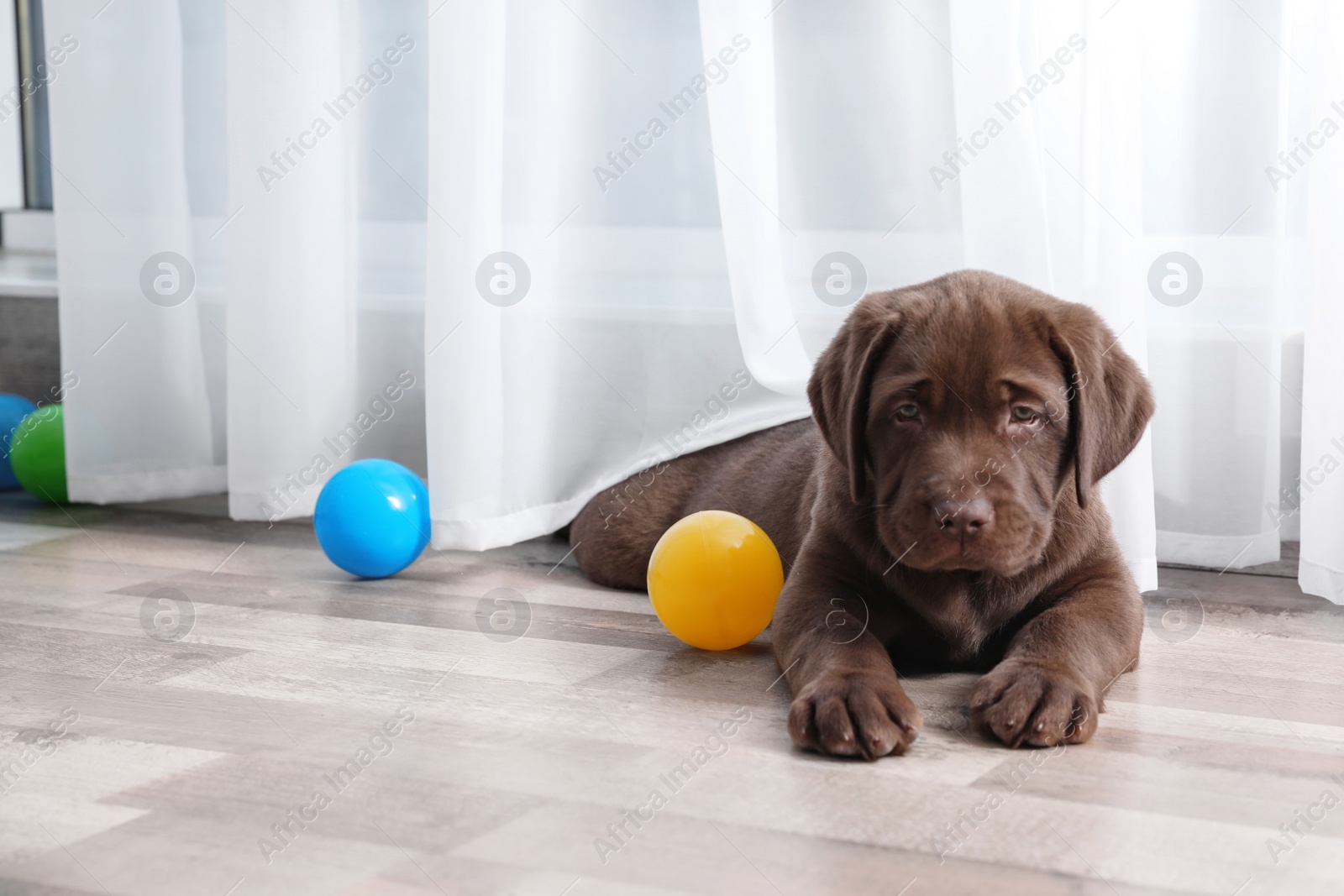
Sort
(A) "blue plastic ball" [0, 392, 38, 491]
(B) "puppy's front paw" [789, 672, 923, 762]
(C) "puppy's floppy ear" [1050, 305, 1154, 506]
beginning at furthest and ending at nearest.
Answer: (A) "blue plastic ball" [0, 392, 38, 491], (C) "puppy's floppy ear" [1050, 305, 1154, 506], (B) "puppy's front paw" [789, 672, 923, 762]

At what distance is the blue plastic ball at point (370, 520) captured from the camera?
3.44 meters

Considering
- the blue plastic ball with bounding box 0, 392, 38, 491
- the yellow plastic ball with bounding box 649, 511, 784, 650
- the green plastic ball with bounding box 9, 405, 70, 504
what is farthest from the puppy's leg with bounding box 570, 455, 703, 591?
the blue plastic ball with bounding box 0, 392, 38, 491

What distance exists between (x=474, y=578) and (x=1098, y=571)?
70.3 inches

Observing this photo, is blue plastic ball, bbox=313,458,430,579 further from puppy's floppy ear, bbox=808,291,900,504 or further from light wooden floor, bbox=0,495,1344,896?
puppy's floppy ear, bbox=808,291,900,504

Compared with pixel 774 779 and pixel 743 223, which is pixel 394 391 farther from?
pixel 774 779

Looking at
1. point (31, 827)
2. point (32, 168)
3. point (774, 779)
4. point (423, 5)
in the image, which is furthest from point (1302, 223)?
point (32, 168)

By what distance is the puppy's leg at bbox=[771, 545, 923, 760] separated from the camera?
82.4 inches

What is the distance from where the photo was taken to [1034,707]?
216 cm

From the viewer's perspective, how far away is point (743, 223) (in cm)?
360

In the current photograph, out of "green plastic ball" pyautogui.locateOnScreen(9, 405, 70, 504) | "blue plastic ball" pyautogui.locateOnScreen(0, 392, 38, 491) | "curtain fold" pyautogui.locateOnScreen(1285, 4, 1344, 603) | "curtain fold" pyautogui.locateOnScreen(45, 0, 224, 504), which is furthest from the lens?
"blue plastic ball" pyautogui.locateOnScreen(0, 392, 38, 491)

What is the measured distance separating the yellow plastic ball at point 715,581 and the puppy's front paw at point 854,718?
1.85 ft

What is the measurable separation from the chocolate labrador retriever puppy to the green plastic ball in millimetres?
3228

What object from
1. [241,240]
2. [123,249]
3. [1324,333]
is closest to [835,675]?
[1324,333]

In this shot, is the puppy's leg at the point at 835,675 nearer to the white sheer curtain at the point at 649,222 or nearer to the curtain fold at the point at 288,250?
the white sheer curtain at the point at 649,222
